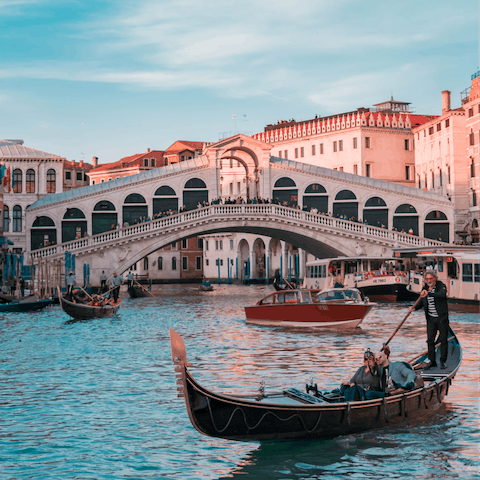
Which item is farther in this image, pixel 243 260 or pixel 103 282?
pixel 243 260

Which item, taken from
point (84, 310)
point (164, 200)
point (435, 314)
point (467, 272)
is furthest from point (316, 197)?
point (435, 314)

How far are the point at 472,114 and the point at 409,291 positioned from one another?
14984 mm

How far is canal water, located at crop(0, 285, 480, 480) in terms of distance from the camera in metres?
8.12

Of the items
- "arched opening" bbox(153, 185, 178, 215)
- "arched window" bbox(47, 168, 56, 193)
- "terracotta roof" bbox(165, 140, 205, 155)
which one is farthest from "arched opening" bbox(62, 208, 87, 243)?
"terracotta roof" bbox(165, 140, 205, 155)

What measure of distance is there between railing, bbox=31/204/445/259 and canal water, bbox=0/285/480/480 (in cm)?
1828

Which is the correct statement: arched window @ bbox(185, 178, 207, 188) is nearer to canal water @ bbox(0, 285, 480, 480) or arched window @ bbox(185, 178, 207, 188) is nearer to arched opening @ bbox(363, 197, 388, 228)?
arched opening @ bbox(363, 197, 388, 228)

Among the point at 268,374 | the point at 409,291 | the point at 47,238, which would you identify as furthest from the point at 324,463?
the point at 47,238

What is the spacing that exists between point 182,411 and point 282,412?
250 cm

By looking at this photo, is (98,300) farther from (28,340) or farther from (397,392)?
(397,392)

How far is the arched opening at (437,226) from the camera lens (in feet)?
150

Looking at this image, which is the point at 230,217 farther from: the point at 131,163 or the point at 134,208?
the point at 131,163

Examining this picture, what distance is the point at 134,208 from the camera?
1737 inches

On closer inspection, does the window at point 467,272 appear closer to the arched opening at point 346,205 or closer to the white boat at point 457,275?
the white boat at point 457,275

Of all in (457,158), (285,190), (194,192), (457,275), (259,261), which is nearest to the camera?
(457,275)
